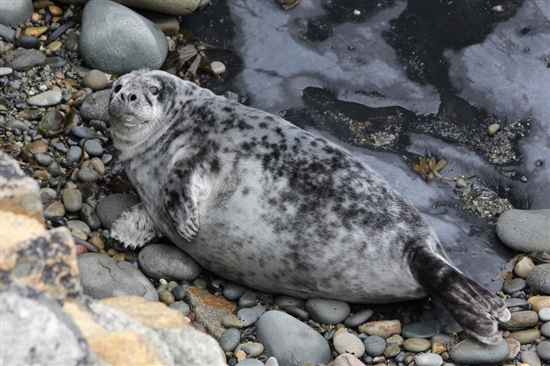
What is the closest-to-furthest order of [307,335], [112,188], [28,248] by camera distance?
[28,248] → [307,335] → [112,188]

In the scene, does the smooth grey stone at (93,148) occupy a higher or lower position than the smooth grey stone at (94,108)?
lower

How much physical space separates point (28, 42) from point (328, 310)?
3160 millimetres

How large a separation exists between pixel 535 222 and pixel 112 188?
264 centimetres

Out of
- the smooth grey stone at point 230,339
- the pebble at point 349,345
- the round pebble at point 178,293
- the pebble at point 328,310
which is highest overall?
the pebble at point 349,345

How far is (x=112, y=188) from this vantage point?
5695 millimetres

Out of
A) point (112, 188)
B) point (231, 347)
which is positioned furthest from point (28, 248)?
point (112, 188)

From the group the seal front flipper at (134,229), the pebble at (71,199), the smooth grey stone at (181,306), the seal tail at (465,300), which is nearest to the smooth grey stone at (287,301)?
the smooth grey stone at (181,306)

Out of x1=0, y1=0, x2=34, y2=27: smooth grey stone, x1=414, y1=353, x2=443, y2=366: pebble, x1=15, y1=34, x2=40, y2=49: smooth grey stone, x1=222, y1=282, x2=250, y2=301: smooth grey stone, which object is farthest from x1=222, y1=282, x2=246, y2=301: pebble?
x1=0, y1=0, x2=34, y2=27: smooth grey stone

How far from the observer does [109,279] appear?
15.5 ft

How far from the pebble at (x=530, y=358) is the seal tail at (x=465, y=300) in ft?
0.60

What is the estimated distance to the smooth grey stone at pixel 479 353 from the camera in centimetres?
442

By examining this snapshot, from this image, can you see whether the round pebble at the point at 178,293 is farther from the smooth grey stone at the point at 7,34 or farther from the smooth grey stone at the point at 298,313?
the smooth grey stone at the point at 7,34

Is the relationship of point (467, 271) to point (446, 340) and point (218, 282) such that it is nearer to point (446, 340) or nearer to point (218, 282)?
point (446, 340)

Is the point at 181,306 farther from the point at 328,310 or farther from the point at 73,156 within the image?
the point at 73,156
